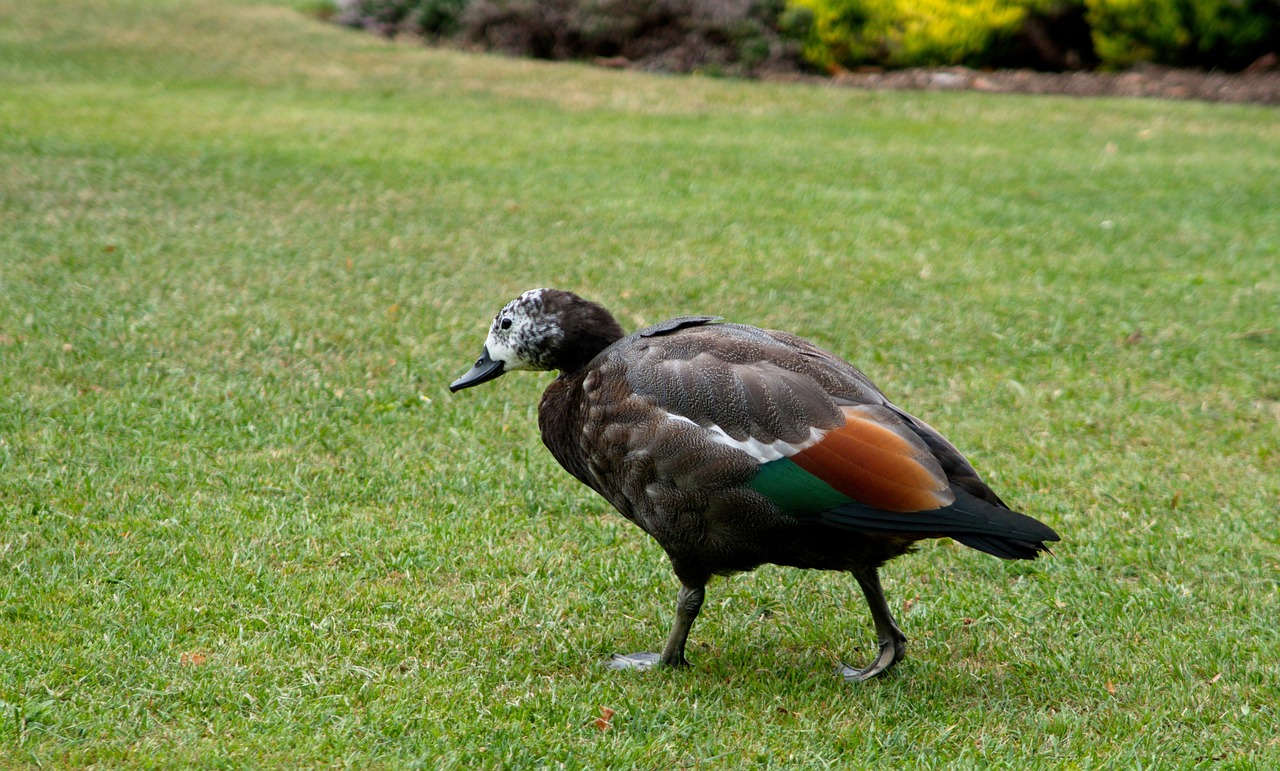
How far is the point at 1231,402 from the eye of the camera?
6.48 meters

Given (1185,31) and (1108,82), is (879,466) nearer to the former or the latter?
(1108,82)

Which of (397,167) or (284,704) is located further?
(397,167)

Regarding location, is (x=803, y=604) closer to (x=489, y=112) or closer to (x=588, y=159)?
(x=588, y=159)

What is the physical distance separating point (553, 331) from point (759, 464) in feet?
2.97

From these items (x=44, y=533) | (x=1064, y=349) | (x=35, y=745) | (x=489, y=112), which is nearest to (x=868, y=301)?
(x=1064, y=349)

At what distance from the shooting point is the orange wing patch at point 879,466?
354 cm

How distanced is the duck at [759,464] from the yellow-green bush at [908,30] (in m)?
13.5

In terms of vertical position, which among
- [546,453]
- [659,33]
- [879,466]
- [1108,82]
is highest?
[659,33]

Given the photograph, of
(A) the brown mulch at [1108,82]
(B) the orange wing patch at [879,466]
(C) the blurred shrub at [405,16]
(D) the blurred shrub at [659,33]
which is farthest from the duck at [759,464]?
(C) the blurred shrub at [405,16]

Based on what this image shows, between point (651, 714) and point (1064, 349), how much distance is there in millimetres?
4417

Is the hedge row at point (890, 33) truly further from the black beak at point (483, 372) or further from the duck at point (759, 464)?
the duck at point (759, 464)

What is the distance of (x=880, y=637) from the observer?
13.2ft

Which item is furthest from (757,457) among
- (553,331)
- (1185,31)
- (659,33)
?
(1185,31)

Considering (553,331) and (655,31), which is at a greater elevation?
(655,31)
